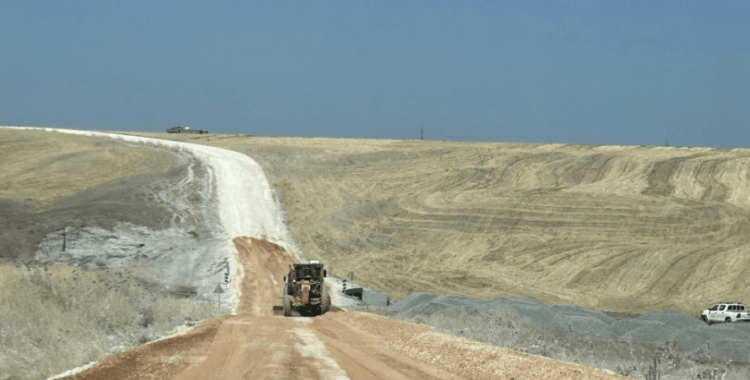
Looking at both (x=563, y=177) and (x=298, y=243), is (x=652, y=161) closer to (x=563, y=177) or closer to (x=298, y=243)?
(x=563, y=177)

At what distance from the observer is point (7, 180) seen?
193 ft

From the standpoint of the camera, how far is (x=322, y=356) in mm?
17688

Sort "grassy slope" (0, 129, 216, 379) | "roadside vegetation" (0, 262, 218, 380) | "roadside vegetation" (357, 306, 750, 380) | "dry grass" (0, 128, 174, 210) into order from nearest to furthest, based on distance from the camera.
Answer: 1. "roadside vegetation" (0, 262, 218, 380)
2. "grassy slope" (0, 129, 216, 379)
3. "roadside vegetation" (357, 306, 750, 380)
4. "dry grass" (0, 128, 174, 210)

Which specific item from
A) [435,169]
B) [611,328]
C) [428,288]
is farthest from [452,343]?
[435,169]

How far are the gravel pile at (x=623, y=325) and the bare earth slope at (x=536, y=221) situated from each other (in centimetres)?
894

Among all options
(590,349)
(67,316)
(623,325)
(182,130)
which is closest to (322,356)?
(67,316)

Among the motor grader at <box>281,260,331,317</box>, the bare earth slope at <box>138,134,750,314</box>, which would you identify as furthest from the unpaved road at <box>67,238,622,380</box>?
the bare earth slope at <box>138,134,750,314</box>

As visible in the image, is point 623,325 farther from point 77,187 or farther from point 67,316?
point 77,187

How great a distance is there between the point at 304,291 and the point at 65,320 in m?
12.6

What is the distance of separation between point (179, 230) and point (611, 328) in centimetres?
3333

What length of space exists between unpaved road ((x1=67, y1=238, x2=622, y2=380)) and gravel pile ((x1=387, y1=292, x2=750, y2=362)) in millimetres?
6105

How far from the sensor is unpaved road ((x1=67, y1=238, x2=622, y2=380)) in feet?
48.4

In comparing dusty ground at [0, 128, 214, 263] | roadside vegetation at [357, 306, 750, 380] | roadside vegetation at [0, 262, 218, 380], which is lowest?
roadside vegetation at [357, 306, 750, 380]

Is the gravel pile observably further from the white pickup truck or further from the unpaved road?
the unpaved road
